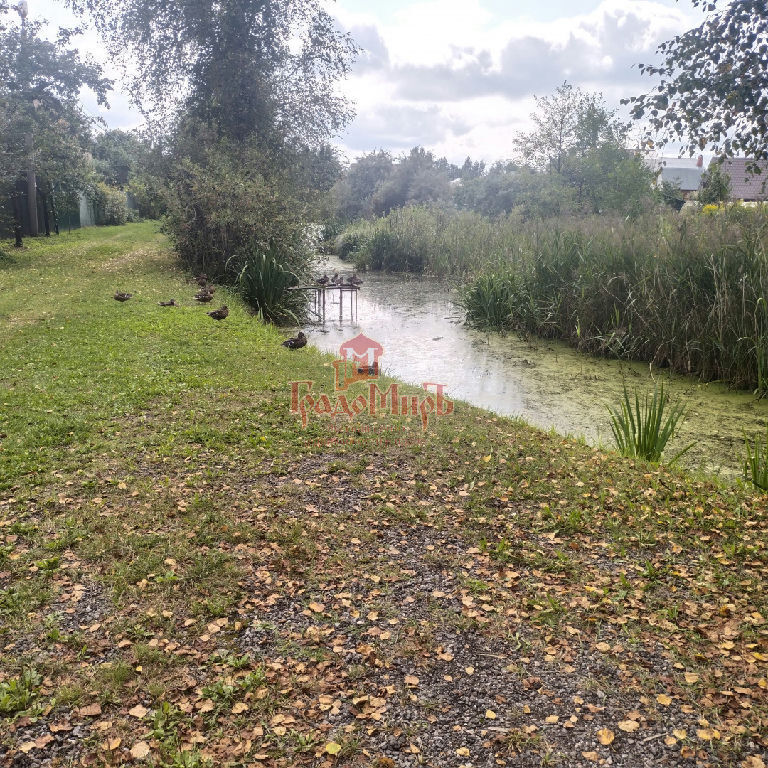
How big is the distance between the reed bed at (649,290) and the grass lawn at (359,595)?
348 cm

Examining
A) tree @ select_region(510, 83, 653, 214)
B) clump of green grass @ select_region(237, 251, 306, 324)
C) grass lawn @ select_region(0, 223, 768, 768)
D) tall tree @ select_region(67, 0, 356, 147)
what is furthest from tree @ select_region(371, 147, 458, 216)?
grass lawn @ select_region(0, 223, 768, 768)

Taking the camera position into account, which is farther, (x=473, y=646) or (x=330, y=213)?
(x=330, y=213)

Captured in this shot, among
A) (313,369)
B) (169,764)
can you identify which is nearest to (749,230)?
(313,369)

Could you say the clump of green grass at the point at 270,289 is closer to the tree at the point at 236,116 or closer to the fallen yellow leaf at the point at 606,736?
the tree at the point at 236,116

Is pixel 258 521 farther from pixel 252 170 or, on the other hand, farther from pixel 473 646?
pixel 252 170

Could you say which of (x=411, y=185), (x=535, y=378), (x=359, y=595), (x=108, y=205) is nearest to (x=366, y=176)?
(x=411, y=185)

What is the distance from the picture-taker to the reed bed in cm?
809

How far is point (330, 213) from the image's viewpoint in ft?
57.1

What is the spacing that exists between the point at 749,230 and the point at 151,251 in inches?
633

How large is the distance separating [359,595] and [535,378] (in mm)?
5873

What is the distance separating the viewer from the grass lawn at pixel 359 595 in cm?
272

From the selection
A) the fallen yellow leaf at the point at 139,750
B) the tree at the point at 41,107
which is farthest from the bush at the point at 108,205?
the fallen yellow leaf at the point at 139,750

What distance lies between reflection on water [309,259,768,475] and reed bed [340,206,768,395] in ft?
1.15

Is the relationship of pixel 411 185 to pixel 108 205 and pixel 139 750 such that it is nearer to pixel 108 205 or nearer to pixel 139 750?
pixel 108 205
